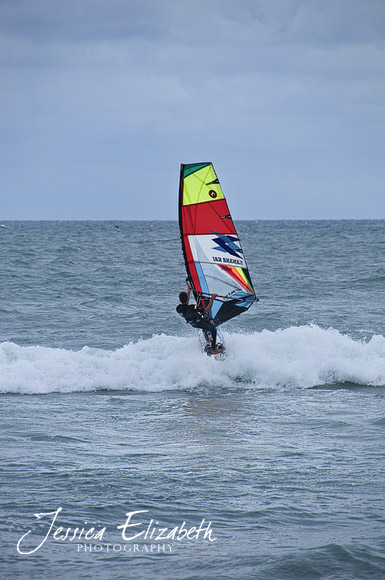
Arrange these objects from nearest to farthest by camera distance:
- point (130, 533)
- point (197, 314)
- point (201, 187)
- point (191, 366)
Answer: point (130, 533)
point (197, 314)
point (201, 187)
point (191, 366)

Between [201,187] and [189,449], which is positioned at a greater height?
[201,187]

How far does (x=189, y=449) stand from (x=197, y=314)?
12.8ft

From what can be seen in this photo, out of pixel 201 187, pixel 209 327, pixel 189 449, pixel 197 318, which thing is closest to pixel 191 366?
pixel 209 327

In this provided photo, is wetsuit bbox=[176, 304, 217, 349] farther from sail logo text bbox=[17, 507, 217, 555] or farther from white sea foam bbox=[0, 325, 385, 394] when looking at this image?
sail logo text bbox=[17, 507, 217, 555]

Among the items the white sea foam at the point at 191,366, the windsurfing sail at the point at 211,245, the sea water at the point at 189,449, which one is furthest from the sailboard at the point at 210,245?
the sea water at the point at 189,449

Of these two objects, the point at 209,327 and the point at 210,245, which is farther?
the point at 210,245

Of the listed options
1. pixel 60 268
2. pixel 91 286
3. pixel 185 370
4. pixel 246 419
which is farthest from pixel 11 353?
pixel 60 268

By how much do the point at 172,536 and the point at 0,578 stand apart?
1.28 metres

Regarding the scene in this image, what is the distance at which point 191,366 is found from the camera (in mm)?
11383

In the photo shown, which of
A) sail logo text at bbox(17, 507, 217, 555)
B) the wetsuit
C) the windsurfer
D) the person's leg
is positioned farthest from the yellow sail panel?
sail logo text at bbox(17, 507, 217, 555)

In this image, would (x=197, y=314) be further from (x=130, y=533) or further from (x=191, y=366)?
(x=130, y=533)

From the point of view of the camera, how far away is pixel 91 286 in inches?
866

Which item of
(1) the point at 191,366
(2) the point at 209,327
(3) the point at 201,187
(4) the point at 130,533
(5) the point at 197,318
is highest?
(3) the point at 201,187

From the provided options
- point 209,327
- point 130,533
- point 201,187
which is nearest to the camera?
point 130,533
